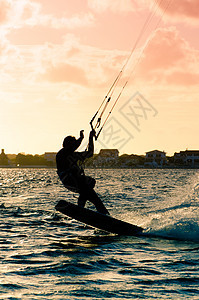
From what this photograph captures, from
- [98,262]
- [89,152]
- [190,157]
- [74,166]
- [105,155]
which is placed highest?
[105,155]

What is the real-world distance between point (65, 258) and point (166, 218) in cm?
598

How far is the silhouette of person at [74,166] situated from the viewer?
10750 mm

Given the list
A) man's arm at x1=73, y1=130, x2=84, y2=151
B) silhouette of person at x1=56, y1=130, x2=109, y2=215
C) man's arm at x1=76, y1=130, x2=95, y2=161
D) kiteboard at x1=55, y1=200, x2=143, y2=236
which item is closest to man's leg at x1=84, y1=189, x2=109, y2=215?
silhouette of person at x1=56, y1=130, x2=109, y2=215

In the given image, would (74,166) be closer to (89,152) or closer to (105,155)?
(89,152)

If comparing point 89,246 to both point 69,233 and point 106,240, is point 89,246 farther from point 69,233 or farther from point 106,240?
point 69,233

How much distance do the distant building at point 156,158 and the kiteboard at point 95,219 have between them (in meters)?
174

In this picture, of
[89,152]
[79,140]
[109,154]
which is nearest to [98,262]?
[89,152]

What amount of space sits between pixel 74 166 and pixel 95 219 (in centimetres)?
161

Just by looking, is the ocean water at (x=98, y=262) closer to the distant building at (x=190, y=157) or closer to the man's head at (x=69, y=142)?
the man's head at (x=69, y=142)


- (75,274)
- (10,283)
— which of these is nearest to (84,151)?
(75,274)

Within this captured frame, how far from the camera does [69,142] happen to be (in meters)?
10.7

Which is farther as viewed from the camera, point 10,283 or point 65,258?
point 65,258

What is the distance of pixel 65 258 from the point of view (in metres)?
8.55

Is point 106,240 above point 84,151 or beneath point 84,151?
beneath
